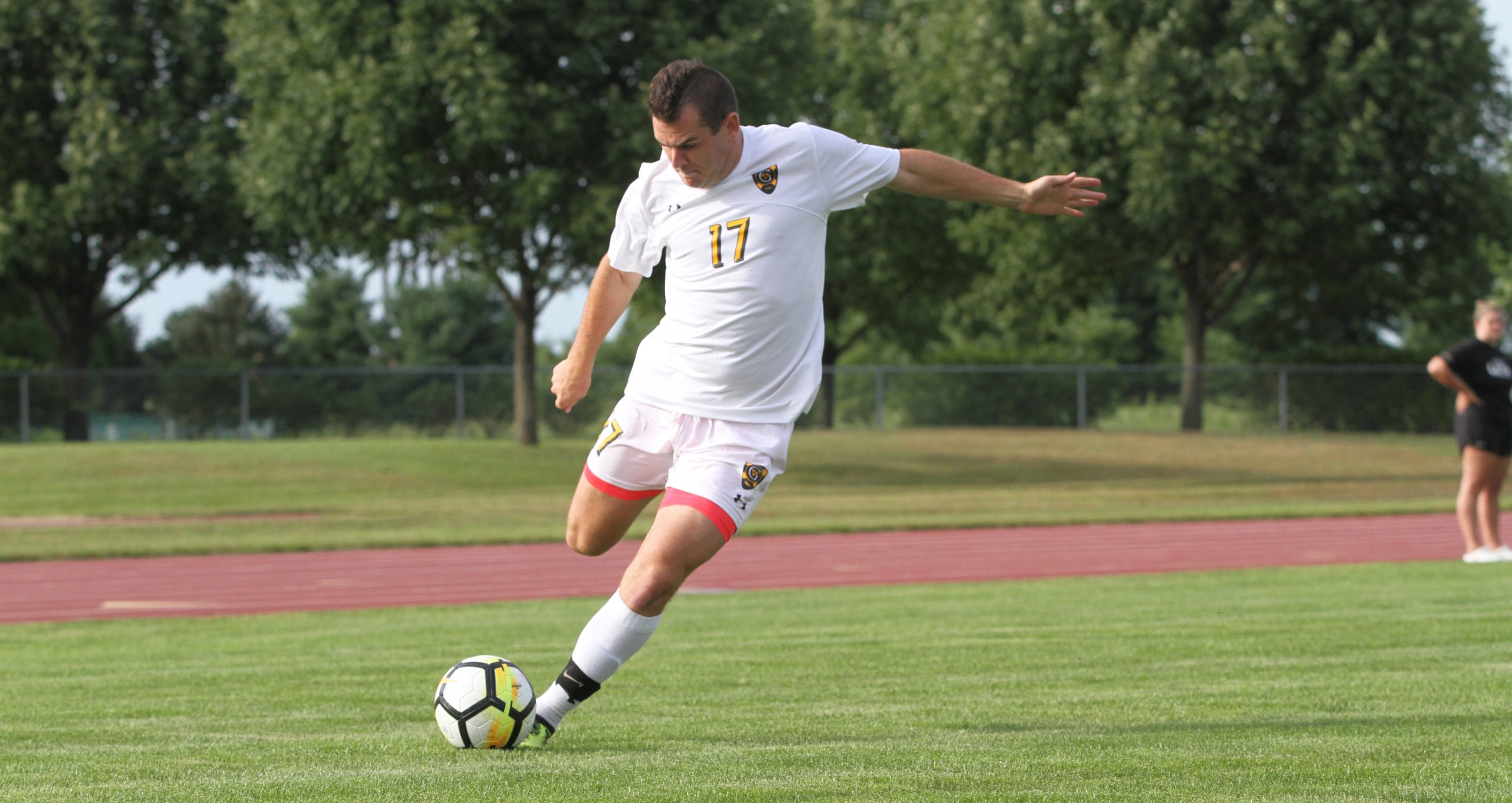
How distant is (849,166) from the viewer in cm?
534

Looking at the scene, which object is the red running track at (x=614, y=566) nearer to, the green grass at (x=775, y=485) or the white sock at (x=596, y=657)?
the green grass at (x=775, y=485)

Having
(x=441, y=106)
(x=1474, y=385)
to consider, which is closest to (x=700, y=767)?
(x=1474, y=385)

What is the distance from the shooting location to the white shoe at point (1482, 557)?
12195 mm

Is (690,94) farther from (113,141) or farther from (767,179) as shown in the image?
(113,141)

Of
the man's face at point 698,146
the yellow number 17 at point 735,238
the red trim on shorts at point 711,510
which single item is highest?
the man's face at point 698,146

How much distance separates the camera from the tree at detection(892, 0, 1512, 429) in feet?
99.7

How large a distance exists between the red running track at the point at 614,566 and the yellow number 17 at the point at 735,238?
700 cm

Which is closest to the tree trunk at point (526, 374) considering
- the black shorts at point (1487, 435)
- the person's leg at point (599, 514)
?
the black shorts at point (1487, 435)

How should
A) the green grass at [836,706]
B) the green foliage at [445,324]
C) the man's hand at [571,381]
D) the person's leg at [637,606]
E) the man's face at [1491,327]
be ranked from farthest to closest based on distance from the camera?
the green foliage at [445,324] → the man's face at [1491,327] → the man's hand at [571,381] → the person's leg at [637,606] → the green grass at [836,706]

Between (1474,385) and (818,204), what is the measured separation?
8802mm

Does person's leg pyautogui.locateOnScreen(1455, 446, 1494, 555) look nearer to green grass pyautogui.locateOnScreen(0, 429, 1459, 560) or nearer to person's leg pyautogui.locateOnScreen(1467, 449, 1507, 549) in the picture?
person's leg pyautogui.locateOnScreen(1467, 449, 1507, 549)

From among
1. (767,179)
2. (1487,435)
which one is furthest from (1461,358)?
(767,179)

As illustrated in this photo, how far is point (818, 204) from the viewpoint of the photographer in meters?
5.22

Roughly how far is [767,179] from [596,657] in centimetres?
175
